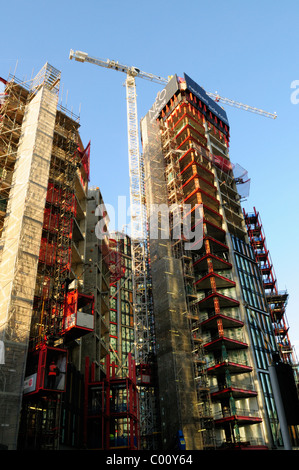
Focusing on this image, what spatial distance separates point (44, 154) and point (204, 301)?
1297 inches

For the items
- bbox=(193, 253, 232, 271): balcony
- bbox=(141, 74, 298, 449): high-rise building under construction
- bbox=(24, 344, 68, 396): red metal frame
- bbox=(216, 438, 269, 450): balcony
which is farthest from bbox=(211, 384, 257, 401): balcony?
bbox=(24, 344, 68, 396): red metal frame

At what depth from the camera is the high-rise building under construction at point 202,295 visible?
50.6 meters

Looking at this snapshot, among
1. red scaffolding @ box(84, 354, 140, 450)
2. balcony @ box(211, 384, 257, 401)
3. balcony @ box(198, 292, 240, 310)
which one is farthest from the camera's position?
balcony @ box(198, 292, 240, 310)

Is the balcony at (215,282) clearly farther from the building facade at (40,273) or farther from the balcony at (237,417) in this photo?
the building facade at (40,273)

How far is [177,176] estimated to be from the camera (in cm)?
7438

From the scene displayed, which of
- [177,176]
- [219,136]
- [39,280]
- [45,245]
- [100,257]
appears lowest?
[39,280]

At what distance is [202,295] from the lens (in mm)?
65750

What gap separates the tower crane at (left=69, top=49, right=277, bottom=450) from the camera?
2341 inches

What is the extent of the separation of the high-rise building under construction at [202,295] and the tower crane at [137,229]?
4.28 metres

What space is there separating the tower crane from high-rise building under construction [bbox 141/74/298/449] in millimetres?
4280

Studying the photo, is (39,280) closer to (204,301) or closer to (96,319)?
(96,319)

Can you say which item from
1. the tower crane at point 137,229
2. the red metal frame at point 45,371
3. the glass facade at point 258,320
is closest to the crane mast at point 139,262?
the tower crane at point 137,229

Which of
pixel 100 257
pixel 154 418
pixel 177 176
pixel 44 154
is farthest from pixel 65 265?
pixel 177 176

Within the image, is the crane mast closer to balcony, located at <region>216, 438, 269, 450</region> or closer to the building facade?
balcony, located at <region>216, 438, 269, 450</region>
